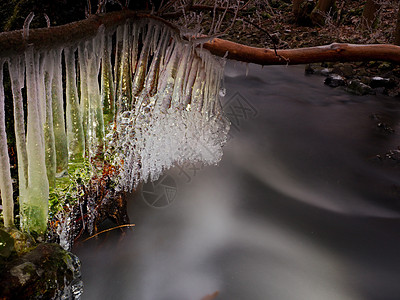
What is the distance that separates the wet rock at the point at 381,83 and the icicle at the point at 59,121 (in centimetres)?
799

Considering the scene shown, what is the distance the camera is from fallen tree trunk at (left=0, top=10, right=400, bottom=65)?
4.57 ft

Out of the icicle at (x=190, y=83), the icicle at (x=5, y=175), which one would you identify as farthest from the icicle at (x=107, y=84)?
the icicle at (x=5, y=175)

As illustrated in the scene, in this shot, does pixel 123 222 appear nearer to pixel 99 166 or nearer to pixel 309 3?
pixel 99 166

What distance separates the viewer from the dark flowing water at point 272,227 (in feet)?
9.43

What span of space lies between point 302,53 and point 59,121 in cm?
219

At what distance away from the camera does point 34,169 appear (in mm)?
1697

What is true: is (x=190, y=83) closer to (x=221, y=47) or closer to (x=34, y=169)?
(x=221, y=47)

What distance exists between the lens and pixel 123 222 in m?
3.15

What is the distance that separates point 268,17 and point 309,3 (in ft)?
5.57

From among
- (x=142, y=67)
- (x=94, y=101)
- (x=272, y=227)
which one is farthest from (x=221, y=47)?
(x=272, y=227)

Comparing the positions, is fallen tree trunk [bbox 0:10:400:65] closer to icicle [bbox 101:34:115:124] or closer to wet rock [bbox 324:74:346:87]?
icicle [bbox 101:34:115:124]

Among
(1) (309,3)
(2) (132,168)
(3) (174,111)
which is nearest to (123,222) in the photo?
(2) (132,168)

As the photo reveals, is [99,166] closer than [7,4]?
No

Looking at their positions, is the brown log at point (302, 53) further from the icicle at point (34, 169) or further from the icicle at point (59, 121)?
the icicle at point (34, 169)
